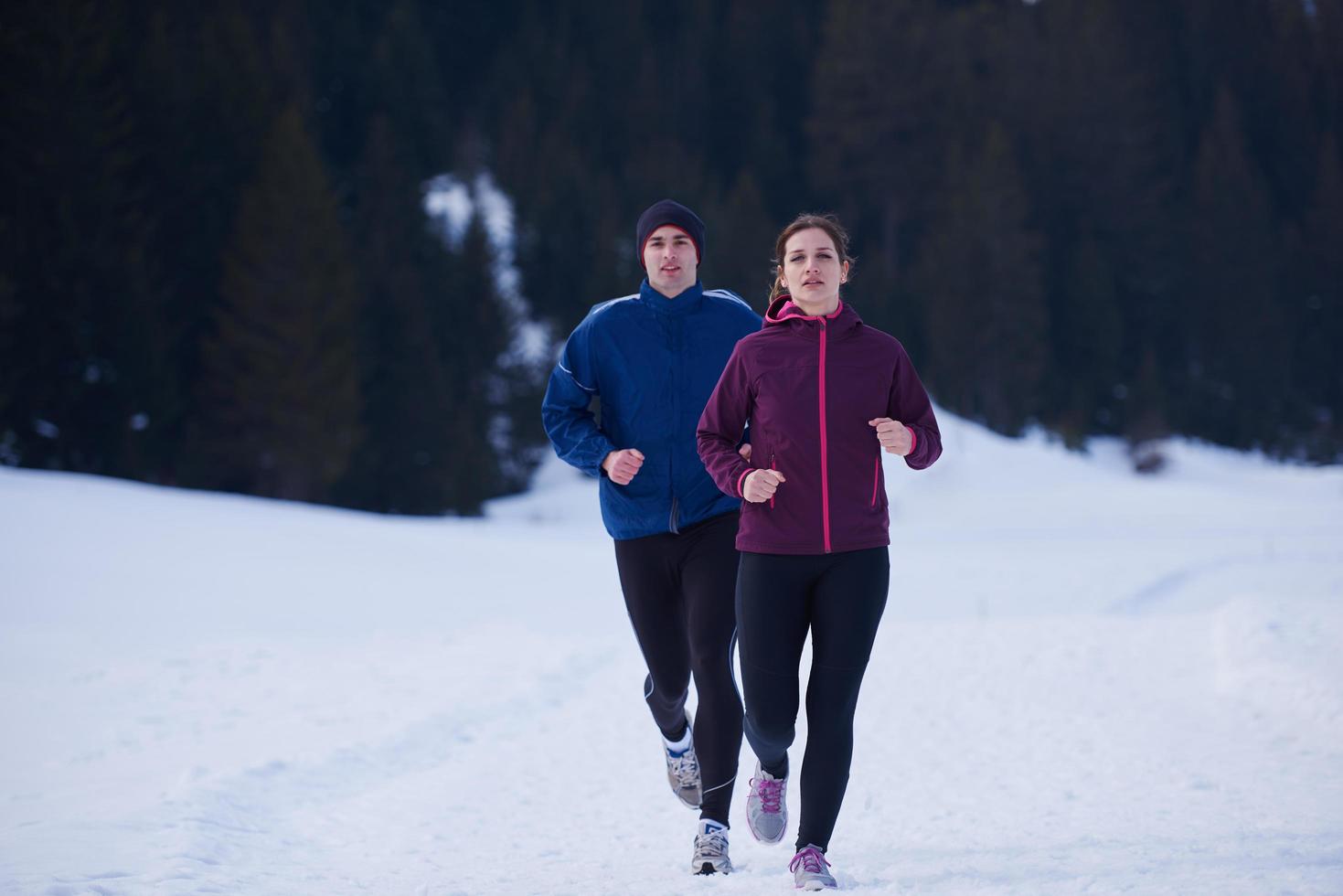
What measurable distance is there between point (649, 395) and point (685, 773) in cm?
152

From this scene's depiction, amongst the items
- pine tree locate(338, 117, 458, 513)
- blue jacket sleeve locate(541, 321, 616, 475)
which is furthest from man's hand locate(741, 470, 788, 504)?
pine tree locate(338, 117, 458, 513)

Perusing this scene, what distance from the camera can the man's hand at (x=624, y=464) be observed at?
4.12m

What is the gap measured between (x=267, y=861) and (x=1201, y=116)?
67.8 metres

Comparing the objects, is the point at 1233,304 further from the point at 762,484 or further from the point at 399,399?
the point at 762,484

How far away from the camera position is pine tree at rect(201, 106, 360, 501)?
27.1 m

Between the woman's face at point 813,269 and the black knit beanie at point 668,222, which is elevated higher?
the black knit beanie at point 668,222

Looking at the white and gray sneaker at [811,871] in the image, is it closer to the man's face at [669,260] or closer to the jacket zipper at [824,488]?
the jacket zipper at [824,488]

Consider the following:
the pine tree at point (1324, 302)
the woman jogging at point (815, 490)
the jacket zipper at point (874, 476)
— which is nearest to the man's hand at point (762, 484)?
the woman jogging at point (815, 490)

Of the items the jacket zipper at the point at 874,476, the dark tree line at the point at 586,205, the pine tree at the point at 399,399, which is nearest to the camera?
the jacket zipper at the point at 874,476

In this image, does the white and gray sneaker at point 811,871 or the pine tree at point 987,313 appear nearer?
the white and gray sneaker at point 811,871

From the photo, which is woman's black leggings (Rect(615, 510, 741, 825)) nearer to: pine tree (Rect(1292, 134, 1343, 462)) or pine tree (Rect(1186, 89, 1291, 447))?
pine tree (Rect(1186, 89, 1291, 447))

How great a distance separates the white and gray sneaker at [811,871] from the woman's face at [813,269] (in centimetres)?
168

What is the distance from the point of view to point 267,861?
451cm

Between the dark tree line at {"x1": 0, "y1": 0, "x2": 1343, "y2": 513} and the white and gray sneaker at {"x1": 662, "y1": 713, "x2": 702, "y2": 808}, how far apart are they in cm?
2273
